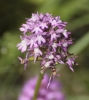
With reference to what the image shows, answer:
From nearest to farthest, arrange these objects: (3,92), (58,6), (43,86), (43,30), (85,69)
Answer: (43,30) < (43,86) < (3,92) < (85,69) < (58,6)

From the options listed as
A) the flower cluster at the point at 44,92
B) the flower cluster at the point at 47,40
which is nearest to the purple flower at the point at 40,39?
the flower cluster at the point at 47,40

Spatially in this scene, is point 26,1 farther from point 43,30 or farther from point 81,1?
point 43,30

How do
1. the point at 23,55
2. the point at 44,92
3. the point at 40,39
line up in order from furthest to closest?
the point at 23,55, the point at 44,92, the point at 40,39

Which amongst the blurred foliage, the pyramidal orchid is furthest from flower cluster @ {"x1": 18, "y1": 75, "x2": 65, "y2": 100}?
the pyramidal orchid

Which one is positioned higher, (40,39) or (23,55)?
(23,55)

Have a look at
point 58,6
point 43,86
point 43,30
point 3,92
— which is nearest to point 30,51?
point 43,30

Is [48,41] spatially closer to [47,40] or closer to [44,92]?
[47,40]

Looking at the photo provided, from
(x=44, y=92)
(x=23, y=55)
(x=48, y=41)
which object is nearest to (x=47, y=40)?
(x=48, y=41)
